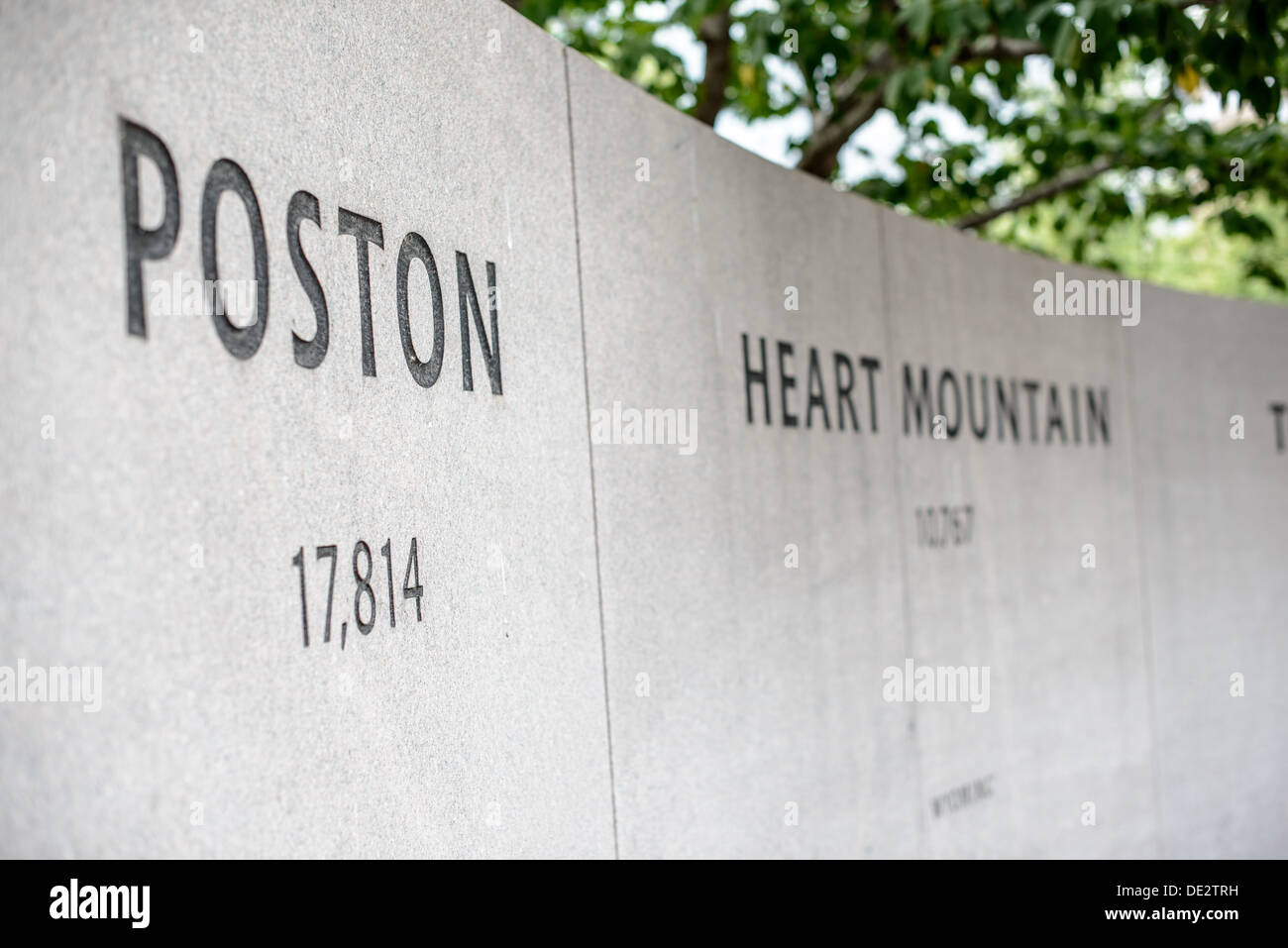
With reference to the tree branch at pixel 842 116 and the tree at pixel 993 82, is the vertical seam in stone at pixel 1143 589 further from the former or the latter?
the tree branch at pixel 842 116

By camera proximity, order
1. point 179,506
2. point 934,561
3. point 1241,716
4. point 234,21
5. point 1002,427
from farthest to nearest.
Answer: point 1241,716 → point 1002,427 → point 934,561 → point 234,21 → point 179,506

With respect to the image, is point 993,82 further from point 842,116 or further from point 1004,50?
point 842,116

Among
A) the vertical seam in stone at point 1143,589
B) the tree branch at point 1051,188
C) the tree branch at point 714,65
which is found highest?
the tree branch at point 714,65

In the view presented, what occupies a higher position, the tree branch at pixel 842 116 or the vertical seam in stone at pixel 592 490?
the tree branch at pixel 842 116

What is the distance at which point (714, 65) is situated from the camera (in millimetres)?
5516

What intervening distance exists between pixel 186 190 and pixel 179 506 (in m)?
0.43

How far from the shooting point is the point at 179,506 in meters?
1.76

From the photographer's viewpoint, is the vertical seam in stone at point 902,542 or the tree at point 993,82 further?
the vertical seam in stone at point 902,542

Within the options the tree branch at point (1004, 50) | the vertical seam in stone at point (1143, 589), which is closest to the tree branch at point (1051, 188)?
the vertical seam in stone at point (1143, 589)

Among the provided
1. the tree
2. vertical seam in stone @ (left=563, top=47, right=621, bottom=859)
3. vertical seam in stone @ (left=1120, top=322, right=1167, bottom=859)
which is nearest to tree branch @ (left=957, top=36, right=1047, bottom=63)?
the tree

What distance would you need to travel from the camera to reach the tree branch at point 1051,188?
6.52m
